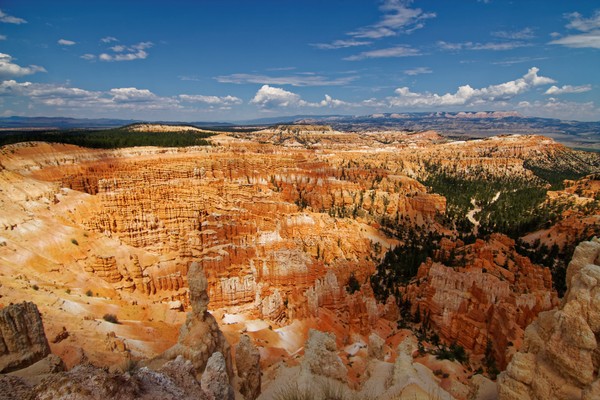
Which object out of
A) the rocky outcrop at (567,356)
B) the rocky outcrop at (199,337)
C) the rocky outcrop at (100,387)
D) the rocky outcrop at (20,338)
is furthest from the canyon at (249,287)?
the rocky outcrop at (20,338)

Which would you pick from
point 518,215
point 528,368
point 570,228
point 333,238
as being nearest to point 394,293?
point 333,238

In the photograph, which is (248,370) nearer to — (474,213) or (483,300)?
(483,300)

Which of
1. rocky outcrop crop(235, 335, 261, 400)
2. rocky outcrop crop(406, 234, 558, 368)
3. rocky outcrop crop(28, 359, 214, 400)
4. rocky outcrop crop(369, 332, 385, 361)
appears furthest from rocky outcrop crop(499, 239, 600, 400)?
rocky outcrop crop(406, 234, 558, 368)

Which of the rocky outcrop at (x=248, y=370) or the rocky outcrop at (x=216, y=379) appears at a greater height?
the rocky outcrop at (x=216, y=379)

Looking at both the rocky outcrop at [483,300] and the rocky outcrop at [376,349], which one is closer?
the rocky outcrop at [376,349]

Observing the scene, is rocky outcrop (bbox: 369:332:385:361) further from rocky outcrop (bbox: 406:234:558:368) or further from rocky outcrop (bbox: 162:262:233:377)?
rocky outcrop (bbox: 162:262:233:377)

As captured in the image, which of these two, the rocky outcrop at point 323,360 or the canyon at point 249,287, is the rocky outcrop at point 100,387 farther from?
the rocky outcrop at point 323,360
